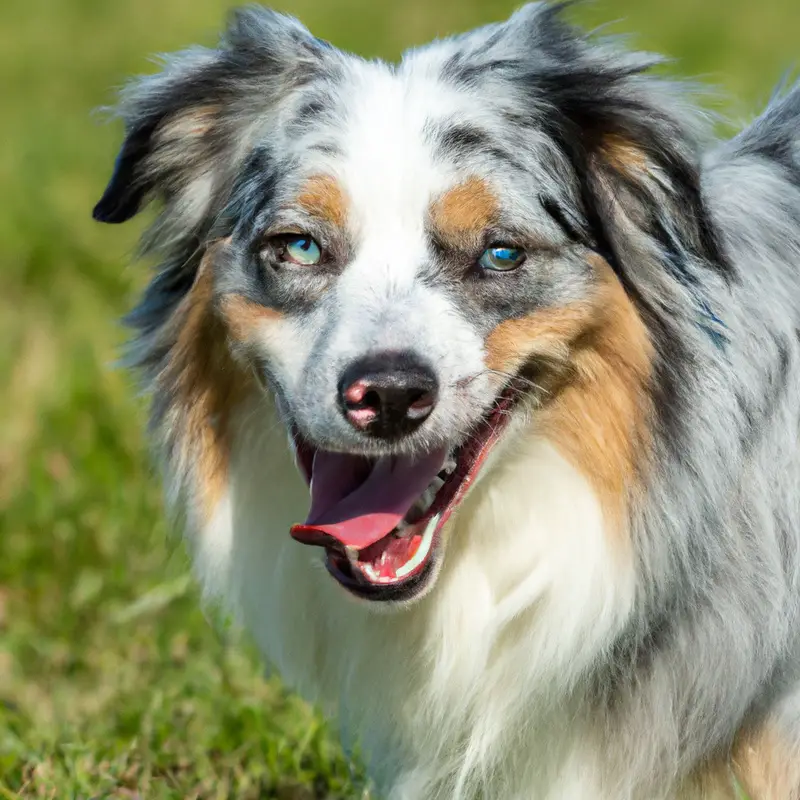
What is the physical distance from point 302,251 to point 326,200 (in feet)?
0.48

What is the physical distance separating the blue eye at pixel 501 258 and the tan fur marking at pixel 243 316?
517 mm

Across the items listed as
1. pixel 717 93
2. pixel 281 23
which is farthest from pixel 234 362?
pixel 717 93

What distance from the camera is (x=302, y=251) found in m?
3.50

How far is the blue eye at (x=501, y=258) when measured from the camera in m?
3.44

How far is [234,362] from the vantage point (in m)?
3.72

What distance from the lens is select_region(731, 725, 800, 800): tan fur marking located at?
3.50 metres

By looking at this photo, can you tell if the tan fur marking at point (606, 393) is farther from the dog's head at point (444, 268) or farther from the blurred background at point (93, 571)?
the blurred background at point (93, 571)

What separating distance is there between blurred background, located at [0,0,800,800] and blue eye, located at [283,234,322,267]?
0.79 m

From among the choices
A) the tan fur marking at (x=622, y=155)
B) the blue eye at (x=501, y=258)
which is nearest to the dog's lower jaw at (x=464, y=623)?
the blue eye at (x=501, y=258)

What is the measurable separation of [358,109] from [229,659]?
2.23 m

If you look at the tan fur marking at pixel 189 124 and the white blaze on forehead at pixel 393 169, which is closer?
the white blaze on forehead at pixel 393 169

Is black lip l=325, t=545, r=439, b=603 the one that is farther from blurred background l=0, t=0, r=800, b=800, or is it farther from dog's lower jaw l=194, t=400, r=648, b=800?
blurred background l=0, t=0, r=800, b=800

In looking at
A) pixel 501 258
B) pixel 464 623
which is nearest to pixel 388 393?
pixel 501 258

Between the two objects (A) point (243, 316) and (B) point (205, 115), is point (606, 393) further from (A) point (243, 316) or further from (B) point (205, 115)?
(B) point (205, 115)
